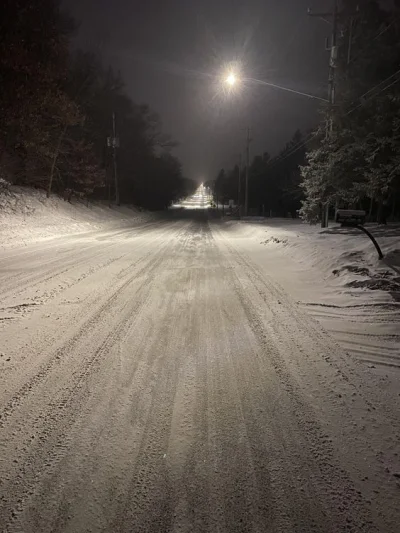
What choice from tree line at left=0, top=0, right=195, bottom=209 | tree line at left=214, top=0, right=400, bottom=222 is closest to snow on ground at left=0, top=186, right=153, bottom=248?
tree line at left=0, top=0, right=195, bottom=209

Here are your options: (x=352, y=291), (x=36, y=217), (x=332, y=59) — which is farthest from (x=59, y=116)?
(x=352, y=291)

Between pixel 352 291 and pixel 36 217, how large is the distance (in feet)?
57.0

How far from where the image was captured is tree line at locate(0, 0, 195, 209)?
12.9 metres

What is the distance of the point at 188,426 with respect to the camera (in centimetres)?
242

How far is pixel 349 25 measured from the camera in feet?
64.3

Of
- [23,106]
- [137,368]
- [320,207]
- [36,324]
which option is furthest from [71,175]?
[137,368]

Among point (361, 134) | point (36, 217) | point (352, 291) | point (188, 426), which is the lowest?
point (188, 426)

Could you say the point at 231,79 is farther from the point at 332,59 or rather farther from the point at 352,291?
the point at 352,291

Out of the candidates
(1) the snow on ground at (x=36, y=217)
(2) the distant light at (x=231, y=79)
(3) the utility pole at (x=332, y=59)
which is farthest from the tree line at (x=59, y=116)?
(3) the utility pole at (x=332, y=59)

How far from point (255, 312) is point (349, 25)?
2261 centimetres

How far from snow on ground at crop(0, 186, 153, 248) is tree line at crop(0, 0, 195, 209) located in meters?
1.41

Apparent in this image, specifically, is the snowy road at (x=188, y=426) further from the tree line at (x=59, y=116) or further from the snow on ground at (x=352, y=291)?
the tree line at (x=59, y=116)

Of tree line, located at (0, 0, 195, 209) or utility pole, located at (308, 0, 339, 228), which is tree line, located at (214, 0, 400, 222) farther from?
tree line, located at (0, 0, 195, 209)

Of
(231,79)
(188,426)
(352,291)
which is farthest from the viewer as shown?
(231,79)
